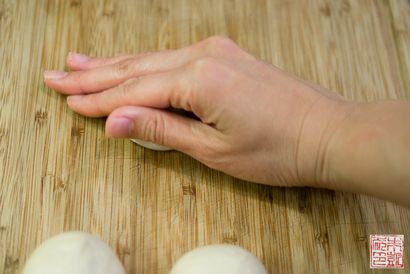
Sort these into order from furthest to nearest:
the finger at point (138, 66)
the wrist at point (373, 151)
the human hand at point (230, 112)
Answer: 1. the finger at point (138, 66)
2. the human hand at point (230, 112)
3. the wrist at point (373, 151)

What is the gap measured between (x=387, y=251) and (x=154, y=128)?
0.56 metres

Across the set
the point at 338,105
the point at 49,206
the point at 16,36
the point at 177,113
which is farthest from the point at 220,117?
the point at 16,36

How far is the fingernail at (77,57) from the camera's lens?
1023mm

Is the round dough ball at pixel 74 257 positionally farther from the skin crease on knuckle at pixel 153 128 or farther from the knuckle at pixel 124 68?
the knuckle at pixel 124 68

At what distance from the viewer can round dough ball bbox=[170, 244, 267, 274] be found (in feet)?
2.52

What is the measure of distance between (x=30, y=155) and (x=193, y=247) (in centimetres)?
40

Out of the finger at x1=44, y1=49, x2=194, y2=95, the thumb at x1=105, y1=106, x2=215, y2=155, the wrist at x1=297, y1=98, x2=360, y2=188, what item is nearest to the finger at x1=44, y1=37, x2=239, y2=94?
the finger at x1=44, y1=49, x2=194, y2=95

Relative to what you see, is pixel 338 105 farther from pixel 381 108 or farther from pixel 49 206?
pixel 49 206

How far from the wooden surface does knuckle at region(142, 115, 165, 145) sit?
3.9 inches

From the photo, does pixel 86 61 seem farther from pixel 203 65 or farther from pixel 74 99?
pixel 203 65

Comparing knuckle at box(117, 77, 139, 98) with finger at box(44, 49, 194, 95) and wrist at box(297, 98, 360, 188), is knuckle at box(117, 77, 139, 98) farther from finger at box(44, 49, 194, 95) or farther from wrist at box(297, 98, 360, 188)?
wrist at box(297, 98, 360, 188)

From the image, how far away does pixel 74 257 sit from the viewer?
74 cm

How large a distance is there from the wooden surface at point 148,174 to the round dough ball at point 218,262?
0.08 m

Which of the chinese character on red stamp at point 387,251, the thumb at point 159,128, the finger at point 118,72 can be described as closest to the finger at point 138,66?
the finger at point 118,72
